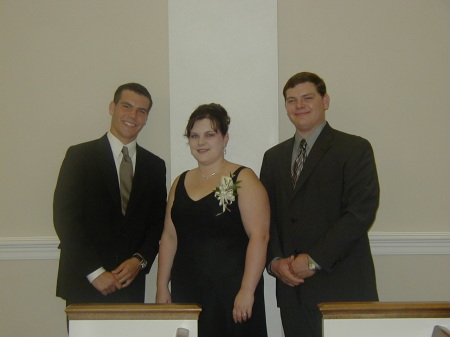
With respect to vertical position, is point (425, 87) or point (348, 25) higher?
point (348, 25)

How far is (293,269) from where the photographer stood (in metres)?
2.33

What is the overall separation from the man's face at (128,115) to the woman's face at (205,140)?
0.46 meters

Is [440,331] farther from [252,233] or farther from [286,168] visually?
[286,168]

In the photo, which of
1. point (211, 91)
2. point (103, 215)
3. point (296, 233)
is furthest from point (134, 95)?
point (296, 233)

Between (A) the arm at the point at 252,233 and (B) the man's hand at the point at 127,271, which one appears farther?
(B) the man's hand at the point at 127,271

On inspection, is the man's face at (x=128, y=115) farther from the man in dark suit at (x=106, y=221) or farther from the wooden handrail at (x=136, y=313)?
the wooden handrail at (x=136, y=313)

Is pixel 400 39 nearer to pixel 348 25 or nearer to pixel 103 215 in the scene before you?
pixel 348 25

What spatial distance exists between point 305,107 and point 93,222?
1.29 meters

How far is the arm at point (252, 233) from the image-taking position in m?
2.29

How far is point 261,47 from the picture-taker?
3100 mm

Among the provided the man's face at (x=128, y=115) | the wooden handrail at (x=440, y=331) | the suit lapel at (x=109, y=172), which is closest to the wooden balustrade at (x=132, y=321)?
the wooden handrail at (x=440, y=331)

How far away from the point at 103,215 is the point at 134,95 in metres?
0.74

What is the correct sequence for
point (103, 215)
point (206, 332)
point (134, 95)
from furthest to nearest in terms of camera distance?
point (134, 95) → point (103, 215) → point (206, 332)

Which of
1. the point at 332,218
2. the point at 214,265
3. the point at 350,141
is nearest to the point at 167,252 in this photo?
the point at 214,265
